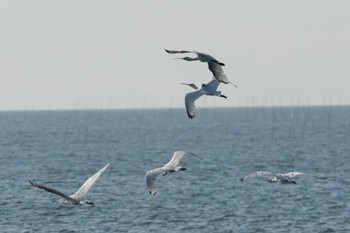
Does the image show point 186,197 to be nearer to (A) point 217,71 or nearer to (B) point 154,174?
(B) point 154,174

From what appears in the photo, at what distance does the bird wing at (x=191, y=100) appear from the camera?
28725 millimetres

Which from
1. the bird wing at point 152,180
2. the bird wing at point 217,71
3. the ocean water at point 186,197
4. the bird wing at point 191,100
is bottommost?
the ocean water at point 186,197

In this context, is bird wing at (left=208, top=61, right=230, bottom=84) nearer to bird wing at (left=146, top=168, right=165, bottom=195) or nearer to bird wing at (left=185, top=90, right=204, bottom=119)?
bird wing at (left=185, top=90, right=204, bottom=119)

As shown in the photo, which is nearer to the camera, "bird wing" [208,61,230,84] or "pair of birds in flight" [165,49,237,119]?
"pair of birds in flight" [165,49,237,119]

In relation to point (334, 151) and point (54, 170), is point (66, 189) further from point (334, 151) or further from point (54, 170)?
point (334, 151)

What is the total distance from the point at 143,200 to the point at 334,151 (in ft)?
266

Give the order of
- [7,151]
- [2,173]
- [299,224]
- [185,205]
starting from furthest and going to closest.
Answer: [7,151] → [2,173] → [185,205] → [299,224]

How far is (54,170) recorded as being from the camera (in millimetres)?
130500

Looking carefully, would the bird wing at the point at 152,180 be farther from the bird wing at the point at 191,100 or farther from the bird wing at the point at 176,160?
the bird wing at the point at 191,100

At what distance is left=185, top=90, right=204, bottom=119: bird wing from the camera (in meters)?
28.7

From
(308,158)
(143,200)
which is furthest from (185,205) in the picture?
(308,158)

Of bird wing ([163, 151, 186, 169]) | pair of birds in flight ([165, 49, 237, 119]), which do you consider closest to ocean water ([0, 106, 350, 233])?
bird wing ([163, 151, 186, 169])

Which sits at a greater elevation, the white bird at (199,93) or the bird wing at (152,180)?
the white bird at (199,93)

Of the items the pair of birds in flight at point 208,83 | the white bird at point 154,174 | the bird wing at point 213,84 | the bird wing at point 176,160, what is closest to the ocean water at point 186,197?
the bird wing at point 176,160
